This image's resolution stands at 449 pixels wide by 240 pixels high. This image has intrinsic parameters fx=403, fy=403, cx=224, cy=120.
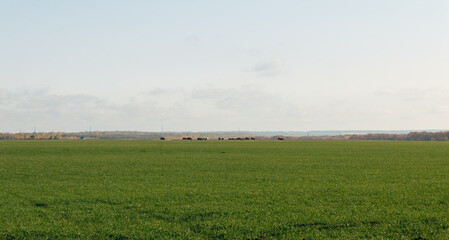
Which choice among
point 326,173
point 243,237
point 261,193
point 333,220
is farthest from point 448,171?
point 243,237

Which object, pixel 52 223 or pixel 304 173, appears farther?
pixel 304 173

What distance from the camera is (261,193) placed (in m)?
12.2

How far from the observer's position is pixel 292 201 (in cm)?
1090

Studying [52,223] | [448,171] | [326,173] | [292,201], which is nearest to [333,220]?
[292,201]

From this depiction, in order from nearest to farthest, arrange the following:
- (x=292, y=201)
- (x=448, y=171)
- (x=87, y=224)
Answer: (x=87, y=224)
(x=292, y=201)
(x=448, y=171)

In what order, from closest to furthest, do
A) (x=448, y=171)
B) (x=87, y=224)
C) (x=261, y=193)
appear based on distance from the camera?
(x=87, y=224)
(x=261, y=193)
(x=448, y=171)

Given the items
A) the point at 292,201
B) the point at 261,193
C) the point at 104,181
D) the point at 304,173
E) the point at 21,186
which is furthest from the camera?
the point at 304,173

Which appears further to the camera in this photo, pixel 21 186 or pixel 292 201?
pixel 21 186

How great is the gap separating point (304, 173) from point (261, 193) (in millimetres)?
5742

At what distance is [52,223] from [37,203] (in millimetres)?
2490

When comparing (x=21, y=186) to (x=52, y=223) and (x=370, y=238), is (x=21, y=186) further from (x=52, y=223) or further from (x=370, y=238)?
(x=370, y=238)

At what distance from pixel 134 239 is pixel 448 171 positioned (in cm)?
1621

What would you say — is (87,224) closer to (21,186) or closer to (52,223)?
(52,223)

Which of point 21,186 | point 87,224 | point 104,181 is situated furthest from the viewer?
point 104,181
